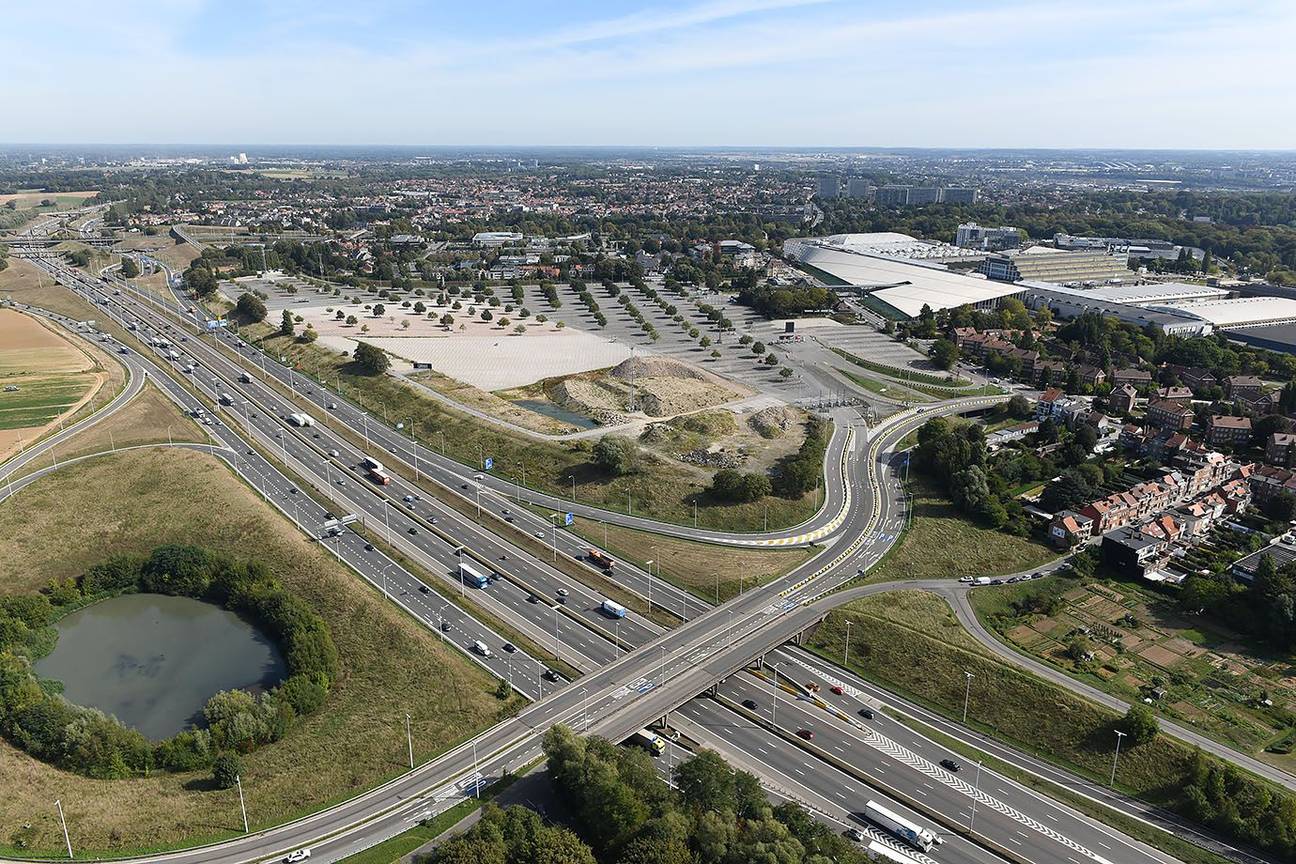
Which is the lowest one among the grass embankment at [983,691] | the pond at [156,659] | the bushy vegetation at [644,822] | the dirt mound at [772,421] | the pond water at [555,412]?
the pond at [156,659]

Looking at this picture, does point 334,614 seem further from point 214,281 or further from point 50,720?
point 214,281

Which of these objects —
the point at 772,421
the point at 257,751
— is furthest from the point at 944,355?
the point at 257,751

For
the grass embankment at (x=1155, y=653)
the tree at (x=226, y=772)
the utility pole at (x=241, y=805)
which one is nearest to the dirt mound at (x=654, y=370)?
the grass embankment at (x=1155, y=653)

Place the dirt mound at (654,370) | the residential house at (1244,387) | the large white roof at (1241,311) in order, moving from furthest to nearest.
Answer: the large white roof at (1241,311)
the dirt mound at (654,370)
the residential house at (1244,387)

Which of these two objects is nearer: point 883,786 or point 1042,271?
point 883,786

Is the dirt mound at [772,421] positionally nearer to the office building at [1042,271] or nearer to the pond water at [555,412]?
the pond water at [555,412]

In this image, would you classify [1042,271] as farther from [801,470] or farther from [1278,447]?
[801,470]

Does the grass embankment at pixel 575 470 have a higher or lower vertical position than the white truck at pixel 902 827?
higher

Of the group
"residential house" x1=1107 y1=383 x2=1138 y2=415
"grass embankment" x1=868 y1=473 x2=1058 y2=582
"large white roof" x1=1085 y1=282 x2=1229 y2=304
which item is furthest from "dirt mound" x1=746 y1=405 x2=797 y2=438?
"large white roof" x1=1085 y1=282 x2=1229 y2=304
